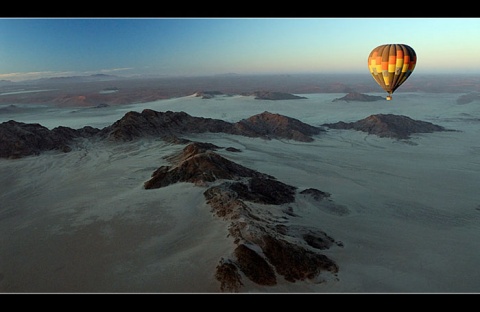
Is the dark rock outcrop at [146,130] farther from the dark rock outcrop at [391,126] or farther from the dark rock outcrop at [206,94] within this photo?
the dark rock outcrop at [206,94]

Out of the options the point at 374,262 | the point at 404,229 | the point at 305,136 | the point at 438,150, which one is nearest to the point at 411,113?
the point at 438,150

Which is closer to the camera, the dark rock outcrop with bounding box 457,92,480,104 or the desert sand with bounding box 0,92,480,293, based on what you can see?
the desert sand with bounding box 0,92,480,293

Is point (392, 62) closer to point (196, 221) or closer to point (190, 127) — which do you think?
point (196, 221)

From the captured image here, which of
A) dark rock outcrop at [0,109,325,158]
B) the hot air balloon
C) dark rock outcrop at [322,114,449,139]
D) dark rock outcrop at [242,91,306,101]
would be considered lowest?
dark rock outcrop at [322,114,449,139]

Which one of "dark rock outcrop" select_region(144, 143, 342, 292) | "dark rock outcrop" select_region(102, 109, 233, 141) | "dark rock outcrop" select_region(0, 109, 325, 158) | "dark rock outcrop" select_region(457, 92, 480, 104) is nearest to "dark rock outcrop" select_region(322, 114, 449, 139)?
"dark rock outcrop" select_region(0, 109, 325, 158)

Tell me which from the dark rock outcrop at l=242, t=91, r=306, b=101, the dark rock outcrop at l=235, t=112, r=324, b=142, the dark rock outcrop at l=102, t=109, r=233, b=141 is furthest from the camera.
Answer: the dark rock outcrop at l=242, t=91, r=306, b=101

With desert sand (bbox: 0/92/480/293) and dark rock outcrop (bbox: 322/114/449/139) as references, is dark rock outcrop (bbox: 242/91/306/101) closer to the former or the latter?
dark rock outcrop (bbox: 322/114/449/139)

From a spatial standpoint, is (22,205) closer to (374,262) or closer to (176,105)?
(374,262)
